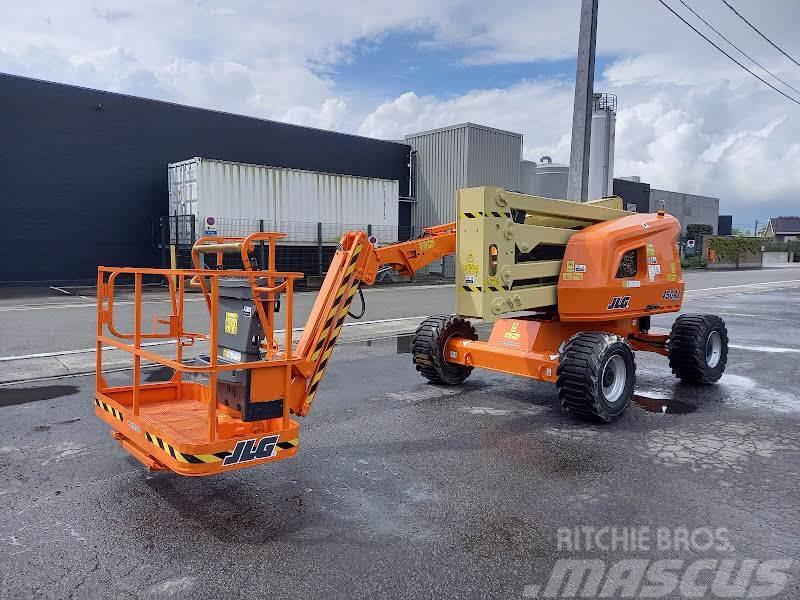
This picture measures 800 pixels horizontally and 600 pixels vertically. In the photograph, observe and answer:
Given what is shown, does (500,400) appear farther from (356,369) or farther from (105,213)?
(105,213)

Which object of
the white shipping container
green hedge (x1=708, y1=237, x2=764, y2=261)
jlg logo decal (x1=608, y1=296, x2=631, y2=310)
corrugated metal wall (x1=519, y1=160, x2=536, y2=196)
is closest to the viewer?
jlg logo decal (x1=608, y1=296, x2=631, y2=310)

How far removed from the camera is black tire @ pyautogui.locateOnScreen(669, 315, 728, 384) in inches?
310

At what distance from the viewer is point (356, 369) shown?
8797mm

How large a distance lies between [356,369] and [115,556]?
5370mm

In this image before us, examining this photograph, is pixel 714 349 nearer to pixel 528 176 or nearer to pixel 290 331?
pixel 290 331

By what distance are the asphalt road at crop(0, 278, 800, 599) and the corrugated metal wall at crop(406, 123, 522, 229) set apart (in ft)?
77.6

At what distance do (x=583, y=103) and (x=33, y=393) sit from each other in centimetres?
1153

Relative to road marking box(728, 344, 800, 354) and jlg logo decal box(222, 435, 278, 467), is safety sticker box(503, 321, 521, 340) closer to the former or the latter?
jlg logo decal box(222, 435, 278, 467)

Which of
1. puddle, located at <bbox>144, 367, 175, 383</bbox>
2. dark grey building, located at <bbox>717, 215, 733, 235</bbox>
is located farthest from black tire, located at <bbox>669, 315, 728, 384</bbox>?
dark grey building, located at <bbox>717, 215, 733, 235</bbox>

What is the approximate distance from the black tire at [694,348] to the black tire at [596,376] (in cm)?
177

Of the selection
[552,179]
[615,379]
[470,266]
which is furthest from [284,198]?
[552,179]

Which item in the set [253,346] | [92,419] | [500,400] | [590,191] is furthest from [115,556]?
[590,191]

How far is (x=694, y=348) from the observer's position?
784 centimetres

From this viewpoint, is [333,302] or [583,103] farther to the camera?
[583,103]
